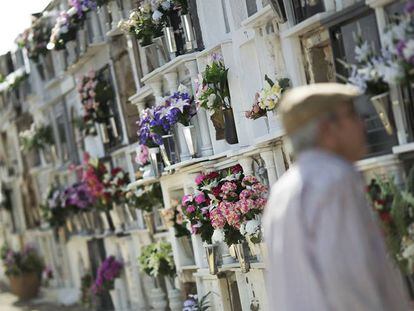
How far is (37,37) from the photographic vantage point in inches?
968

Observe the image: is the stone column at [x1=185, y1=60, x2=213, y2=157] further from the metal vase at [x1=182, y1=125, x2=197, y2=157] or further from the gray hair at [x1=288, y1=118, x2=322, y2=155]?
the gray hair at [x1=288, y1=118, x2=322, y2=155]

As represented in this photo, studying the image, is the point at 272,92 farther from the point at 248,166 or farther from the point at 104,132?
the point at 104,132

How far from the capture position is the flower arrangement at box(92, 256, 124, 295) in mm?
21453

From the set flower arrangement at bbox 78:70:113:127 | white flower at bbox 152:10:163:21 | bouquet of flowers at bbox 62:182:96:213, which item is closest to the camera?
white flower at bbox 152:10:163:21

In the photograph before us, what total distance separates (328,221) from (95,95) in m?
16.0

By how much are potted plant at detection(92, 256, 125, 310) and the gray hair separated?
53.0 ft

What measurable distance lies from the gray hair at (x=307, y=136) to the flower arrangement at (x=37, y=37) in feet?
62.2

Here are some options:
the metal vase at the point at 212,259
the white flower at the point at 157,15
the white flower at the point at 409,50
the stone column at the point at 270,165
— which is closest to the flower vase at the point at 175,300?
the metal vase at the point at 212,259

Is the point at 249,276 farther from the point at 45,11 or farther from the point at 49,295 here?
the point at 49,295

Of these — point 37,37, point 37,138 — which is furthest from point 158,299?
point 37,138

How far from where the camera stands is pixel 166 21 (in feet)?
50.3

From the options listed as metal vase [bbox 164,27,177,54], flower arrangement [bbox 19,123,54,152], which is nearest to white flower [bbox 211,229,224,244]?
metal vase [bbox 164,27,177,54]

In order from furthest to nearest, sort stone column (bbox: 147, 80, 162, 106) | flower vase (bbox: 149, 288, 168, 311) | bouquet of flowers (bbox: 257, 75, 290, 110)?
flower vase (bbox: 149, 288, 168, 311) < stone column (bbox: 147, 80, 162, 106) < bouquet of flowers (bbox: 257, 75, 290, 110)

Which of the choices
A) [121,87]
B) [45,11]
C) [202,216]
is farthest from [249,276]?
[45,11]
